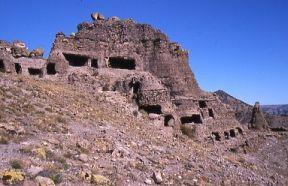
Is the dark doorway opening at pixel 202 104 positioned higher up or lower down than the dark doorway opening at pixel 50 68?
lower down

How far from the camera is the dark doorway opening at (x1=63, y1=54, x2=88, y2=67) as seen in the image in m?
31.2

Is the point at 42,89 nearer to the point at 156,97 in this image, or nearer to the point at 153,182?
the point at 156,97

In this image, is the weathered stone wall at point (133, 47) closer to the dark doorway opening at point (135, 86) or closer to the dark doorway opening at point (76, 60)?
the dark doorway opening at point (76, 60)

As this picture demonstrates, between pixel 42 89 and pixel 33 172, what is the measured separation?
1069cm

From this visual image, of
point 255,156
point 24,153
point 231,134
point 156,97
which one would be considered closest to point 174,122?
point 156,97

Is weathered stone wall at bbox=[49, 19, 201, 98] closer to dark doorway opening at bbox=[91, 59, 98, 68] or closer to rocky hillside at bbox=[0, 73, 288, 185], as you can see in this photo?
dark doorway opening at bbox=[91, 59, 98, 68]

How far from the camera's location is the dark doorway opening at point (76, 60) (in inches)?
1229

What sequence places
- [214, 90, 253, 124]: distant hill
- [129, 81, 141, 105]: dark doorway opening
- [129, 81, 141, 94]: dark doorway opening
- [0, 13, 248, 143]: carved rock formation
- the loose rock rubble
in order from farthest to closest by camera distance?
[214, 90, 253, 124]: distant hill
[0, 13, 248, 143]: carved rock formation
[129, 81, 141, 94]: dark doorway opening
[129, 81, 141, 105]: dark doorway opening
the loose rock rubble

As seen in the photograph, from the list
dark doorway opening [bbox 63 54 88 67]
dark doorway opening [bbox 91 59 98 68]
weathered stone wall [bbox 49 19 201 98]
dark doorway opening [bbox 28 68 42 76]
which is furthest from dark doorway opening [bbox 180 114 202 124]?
dark doorway opening [bbox 28 68 42 76]

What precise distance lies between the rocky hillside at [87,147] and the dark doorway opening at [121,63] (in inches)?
296

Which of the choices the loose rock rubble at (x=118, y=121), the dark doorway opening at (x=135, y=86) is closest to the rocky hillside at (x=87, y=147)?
the loose rock rubble at (x=118, y=121)

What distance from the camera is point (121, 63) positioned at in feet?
107

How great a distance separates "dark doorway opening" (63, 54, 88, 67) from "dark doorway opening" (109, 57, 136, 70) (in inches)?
79.4

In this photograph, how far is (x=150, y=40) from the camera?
1291 inches
